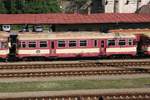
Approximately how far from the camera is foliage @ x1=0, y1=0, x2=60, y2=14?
73.3 metres

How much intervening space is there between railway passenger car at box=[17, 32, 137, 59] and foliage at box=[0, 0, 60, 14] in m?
37.6

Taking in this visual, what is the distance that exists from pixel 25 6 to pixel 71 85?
47553mm

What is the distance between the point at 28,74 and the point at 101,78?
6175mm

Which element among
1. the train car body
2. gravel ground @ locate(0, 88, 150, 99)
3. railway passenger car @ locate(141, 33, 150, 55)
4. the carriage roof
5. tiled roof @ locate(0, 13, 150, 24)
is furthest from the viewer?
tiled roof @ locate(0, 13, 150, 24)

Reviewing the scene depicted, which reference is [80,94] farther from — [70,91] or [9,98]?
[9,98]

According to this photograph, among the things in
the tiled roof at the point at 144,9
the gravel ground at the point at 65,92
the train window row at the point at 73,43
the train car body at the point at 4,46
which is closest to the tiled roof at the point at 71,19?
the train window row at the point at 73,43

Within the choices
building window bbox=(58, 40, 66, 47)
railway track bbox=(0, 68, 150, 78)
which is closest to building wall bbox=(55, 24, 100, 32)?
building window bbox=(58, 40, 66, 47)

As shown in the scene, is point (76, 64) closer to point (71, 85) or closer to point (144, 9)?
point (71, 85)

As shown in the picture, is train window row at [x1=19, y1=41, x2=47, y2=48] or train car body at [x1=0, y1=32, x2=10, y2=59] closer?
train car body at [x1=0, y1=32, x2=10, y2=59]

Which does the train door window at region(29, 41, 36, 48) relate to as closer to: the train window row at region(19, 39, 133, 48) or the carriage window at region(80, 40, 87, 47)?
the train window row at region(19, 39, 133, 48)

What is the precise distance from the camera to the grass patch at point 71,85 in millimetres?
27203

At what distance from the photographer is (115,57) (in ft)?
129

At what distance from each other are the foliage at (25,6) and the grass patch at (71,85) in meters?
46.2

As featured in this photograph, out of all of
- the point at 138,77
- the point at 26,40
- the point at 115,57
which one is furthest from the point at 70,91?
the point at 115,57
